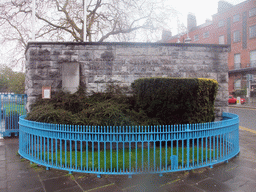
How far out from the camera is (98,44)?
7.95m

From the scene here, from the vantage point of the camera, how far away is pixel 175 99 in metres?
5.94

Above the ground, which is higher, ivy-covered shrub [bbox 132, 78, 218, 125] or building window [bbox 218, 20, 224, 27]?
building window [bbox 218, 20, 224, 27]

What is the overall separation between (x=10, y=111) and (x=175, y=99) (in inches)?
269

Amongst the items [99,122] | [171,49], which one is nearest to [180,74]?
[171,49]

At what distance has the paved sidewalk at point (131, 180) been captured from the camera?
3684 millimetres

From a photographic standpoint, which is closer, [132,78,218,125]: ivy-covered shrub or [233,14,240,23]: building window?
[132,78,218,125]: ivy-covered shrub

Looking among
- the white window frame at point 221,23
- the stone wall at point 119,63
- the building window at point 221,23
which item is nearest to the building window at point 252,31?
the white window frame at point 221,23

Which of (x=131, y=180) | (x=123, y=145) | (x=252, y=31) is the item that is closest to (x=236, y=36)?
(x=252, y=31)

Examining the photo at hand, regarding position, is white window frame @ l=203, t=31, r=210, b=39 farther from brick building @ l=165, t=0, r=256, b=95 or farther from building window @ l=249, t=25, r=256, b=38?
building window @ l=249, t=25, r=256, b=38

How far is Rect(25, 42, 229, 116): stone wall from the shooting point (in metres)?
7.76

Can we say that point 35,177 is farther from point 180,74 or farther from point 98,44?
point 180,74

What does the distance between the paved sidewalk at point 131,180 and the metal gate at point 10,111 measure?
374 cm

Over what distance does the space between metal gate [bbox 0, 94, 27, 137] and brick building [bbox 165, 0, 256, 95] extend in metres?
26.4

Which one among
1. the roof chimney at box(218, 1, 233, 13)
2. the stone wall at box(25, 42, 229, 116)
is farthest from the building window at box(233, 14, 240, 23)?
the stone wall at box(25, 42, 229, 116)
